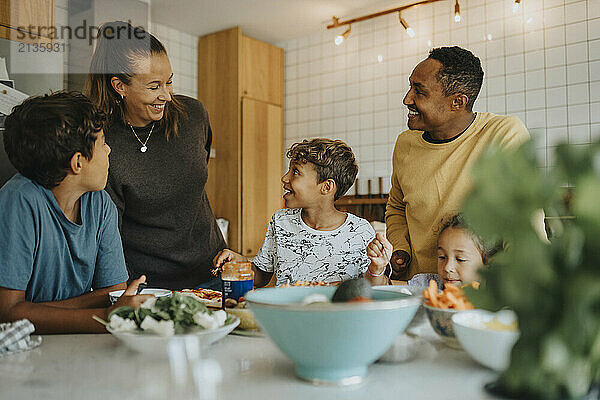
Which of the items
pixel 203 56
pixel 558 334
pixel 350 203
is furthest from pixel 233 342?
pixel 203 56

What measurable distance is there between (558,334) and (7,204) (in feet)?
3.60

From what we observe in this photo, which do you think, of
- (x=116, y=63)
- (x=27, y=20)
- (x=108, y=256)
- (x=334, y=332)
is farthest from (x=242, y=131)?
(x=334, y=332)

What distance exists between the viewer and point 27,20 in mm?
2551

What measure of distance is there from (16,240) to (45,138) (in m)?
0.25

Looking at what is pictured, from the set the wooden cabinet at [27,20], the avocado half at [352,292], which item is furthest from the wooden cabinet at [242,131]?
the avocado half at [352,292]

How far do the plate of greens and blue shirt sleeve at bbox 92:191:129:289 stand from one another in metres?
0.45

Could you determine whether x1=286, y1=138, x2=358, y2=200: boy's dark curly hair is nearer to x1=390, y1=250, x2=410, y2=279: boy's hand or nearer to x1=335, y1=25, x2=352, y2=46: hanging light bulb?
x1=390, y1=250, x2=410, y2=279: boy's hand

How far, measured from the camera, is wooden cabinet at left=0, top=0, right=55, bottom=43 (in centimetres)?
245

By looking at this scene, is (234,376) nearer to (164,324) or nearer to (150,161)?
(164,324)

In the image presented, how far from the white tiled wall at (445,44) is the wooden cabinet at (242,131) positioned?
0.28m

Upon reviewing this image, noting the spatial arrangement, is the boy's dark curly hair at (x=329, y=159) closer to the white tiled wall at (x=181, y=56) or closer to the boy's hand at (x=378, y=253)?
the boy's hand at (x=378, y=253)

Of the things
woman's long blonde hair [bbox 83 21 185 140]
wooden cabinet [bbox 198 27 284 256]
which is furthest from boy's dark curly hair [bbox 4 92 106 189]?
wooden cabinet [bbox 198 27 284 256]

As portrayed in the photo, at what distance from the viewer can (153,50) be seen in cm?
182

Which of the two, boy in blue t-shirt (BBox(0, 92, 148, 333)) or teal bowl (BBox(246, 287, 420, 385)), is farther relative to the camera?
boy in blue t-shirt (BBox(0, 92, 148, 333))
